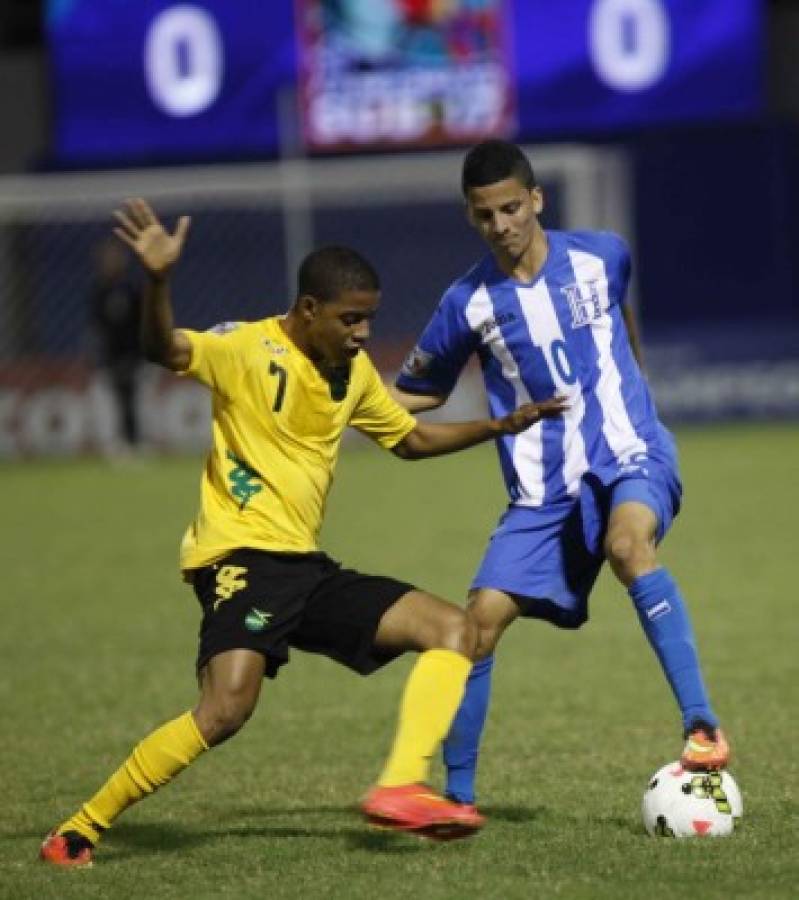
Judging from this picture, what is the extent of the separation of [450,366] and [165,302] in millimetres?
1413

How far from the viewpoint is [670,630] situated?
6387 mm

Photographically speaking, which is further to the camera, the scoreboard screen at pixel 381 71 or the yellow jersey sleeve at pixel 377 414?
the scoreboard screen at pixel 381 71

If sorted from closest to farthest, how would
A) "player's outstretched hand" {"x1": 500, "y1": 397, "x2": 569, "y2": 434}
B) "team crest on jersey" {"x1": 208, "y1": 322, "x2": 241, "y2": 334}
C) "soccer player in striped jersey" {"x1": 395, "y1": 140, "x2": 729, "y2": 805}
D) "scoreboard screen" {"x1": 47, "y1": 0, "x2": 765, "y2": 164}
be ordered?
"team crest on jersey" {"x1": 208, "y1": 322, "x2": 241, "y2": 334} → "player's outstretched hand" {"x1": 500, "y1": 397, "x2": 569, "y2": 434} → "soccer player in striped jersey" {"x1": 395, "y1": 140, "x2": 729, "y2": 805} → "scoreboard screen" {"x1": 47, "y1": 0, "x2": 765, "y2": 164}

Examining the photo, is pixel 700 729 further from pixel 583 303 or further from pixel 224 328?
pixel 224 328

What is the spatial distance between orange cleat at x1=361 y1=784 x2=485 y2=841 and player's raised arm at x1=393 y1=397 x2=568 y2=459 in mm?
1161

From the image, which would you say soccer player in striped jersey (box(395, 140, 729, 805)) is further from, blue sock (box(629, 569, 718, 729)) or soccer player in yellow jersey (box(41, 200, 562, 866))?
soccer player in yellow jersey (box(41, 200, 562, 866))

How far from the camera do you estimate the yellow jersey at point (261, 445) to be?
20.0 feet

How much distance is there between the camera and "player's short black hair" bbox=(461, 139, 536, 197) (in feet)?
21.4

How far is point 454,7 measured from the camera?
72.7 ft

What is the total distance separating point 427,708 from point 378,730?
2485 millimetres

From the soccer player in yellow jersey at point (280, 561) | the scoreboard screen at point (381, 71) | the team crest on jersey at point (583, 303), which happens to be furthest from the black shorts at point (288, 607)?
the scoreboard screen at point (381, 71)

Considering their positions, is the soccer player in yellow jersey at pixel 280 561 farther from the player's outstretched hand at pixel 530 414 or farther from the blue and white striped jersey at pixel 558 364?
the blue and white striped jersey at pixel 558 364

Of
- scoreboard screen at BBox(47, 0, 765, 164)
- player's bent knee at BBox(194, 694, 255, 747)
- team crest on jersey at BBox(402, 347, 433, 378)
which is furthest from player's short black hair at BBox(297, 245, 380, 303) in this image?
scoreboard screen at BBox(47, 0, 765, 164)

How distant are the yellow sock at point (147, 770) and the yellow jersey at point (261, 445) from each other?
0.48 metres
